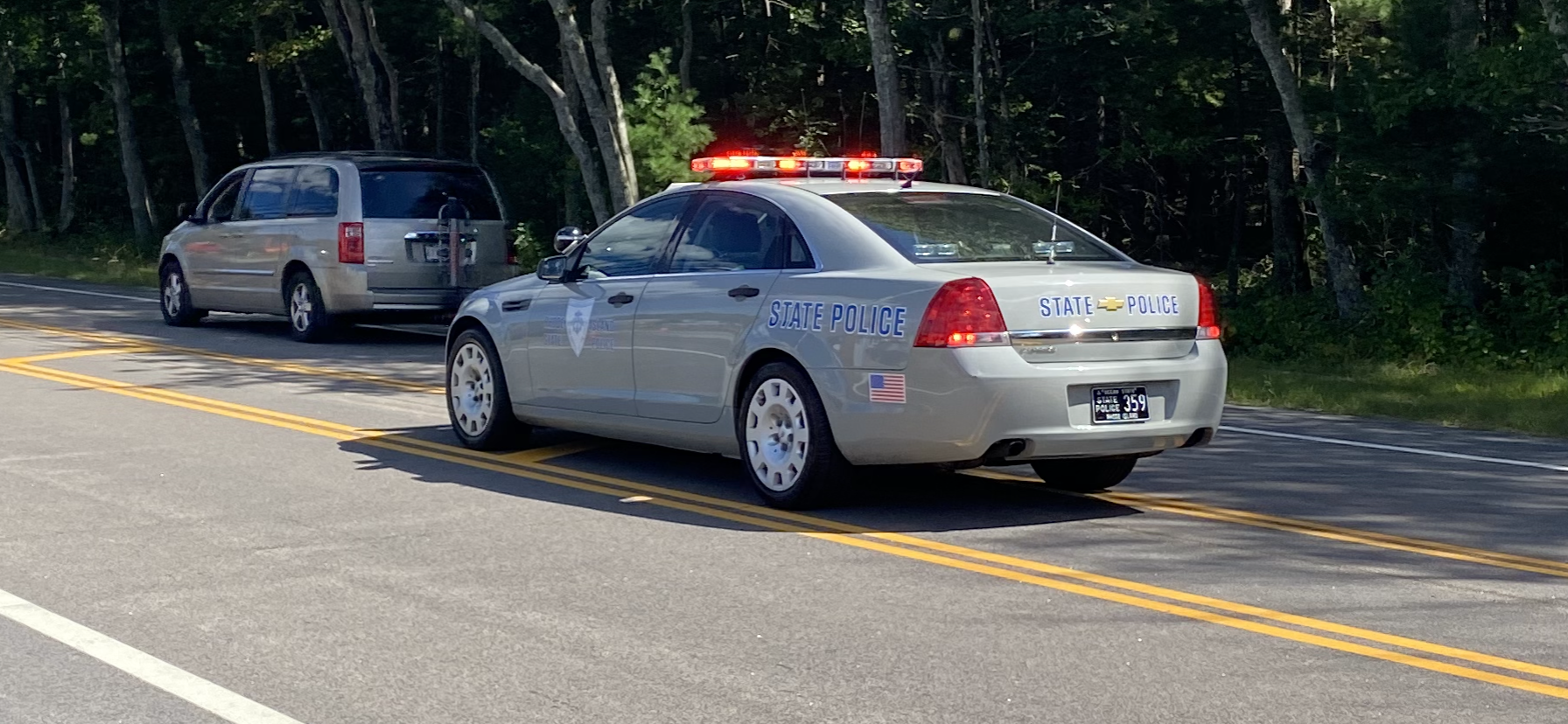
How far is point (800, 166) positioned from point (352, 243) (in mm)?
8612

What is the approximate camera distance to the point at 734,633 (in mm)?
6195

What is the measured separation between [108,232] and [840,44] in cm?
2098

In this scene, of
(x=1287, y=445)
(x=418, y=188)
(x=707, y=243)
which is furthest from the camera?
(x=418, y=188)

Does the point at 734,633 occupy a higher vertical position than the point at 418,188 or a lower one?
lower

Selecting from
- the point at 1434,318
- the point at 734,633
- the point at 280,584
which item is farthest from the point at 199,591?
the point at 1434,318

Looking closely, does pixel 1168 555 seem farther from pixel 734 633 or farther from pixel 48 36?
pixel 48 36

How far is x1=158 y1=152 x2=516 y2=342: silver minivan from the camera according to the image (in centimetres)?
1720

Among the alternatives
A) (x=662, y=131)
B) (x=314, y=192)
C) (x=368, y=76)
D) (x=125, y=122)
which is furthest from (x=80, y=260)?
(x=314, y=192)

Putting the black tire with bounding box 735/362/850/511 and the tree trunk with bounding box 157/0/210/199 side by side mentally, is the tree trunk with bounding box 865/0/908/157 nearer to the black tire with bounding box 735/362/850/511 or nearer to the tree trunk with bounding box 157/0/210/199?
the black tire with bounding box 735/362/850/511

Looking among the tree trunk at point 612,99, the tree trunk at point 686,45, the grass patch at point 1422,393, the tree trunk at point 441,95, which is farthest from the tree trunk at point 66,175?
the grass patch at point 1422,393

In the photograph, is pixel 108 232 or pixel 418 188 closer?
pixel 418 188

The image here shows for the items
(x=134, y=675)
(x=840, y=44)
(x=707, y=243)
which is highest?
(x=840, y=44)

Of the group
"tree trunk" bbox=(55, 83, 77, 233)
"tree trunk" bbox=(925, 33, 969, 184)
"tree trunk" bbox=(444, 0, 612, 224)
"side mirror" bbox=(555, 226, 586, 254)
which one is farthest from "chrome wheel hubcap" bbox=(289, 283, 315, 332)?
"tree trunk" bbox=(55, 83, 77, 233)

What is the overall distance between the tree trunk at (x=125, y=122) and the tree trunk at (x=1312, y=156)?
25.7 metres
